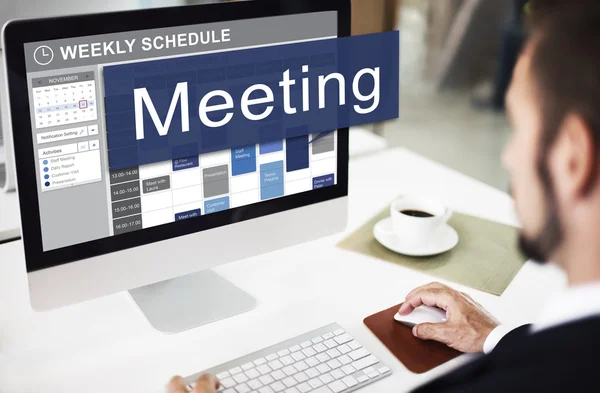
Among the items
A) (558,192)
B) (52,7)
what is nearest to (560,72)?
(558,192)

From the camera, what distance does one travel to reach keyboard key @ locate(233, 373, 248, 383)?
1.03 m

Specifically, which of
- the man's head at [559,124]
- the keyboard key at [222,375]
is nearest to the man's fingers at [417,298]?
the keyboard key at [222,375]

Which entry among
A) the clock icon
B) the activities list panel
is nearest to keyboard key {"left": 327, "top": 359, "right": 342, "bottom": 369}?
the activities list panel

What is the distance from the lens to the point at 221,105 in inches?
44.5

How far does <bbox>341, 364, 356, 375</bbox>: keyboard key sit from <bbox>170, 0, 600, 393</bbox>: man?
0.87 ft

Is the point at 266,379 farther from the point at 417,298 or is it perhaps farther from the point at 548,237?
the point at 548,237

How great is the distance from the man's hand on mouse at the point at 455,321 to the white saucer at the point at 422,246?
19cm

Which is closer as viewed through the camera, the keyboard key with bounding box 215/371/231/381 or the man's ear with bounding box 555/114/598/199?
the man's ear with bounding box 555/114/598/199

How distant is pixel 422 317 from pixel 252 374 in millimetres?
318

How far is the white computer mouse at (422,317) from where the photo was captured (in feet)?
3.85

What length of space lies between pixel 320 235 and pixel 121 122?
0.43 metres

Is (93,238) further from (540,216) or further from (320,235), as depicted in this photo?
(540,216)

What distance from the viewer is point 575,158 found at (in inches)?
27.0

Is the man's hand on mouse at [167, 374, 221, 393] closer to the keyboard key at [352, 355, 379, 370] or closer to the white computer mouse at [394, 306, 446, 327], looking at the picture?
the keyboard key at [352, 355, 379, 370]
